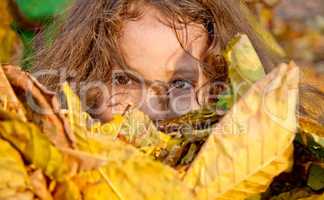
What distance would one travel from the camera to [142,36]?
1.38m

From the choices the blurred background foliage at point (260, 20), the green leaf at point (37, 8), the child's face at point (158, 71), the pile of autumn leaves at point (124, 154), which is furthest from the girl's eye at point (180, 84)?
the green leaf at point (37, 8)

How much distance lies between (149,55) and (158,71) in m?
0.03

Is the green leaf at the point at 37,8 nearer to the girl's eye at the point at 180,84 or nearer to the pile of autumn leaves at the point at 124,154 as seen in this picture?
the girl's eye at the point at 180,84

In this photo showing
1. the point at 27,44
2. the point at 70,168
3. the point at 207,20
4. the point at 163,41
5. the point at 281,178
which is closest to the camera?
the point at 70,168

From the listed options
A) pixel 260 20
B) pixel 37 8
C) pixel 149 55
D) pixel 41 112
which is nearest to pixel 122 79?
pixel 149 55

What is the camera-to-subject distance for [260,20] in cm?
252

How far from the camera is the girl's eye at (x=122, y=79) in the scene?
1.39 metres

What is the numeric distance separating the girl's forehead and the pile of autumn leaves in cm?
63

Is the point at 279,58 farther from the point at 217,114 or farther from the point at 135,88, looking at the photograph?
the point at 217,114

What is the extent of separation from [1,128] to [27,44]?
1.42 meters

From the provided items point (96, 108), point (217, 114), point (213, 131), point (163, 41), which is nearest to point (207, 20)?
point (163, 41)

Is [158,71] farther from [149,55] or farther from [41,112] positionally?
[41,112]

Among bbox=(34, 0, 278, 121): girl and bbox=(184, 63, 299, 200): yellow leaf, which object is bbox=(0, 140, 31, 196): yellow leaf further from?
bbox=(34, 0, 278, 121): girl

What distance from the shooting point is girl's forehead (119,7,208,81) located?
1343 millimetres
